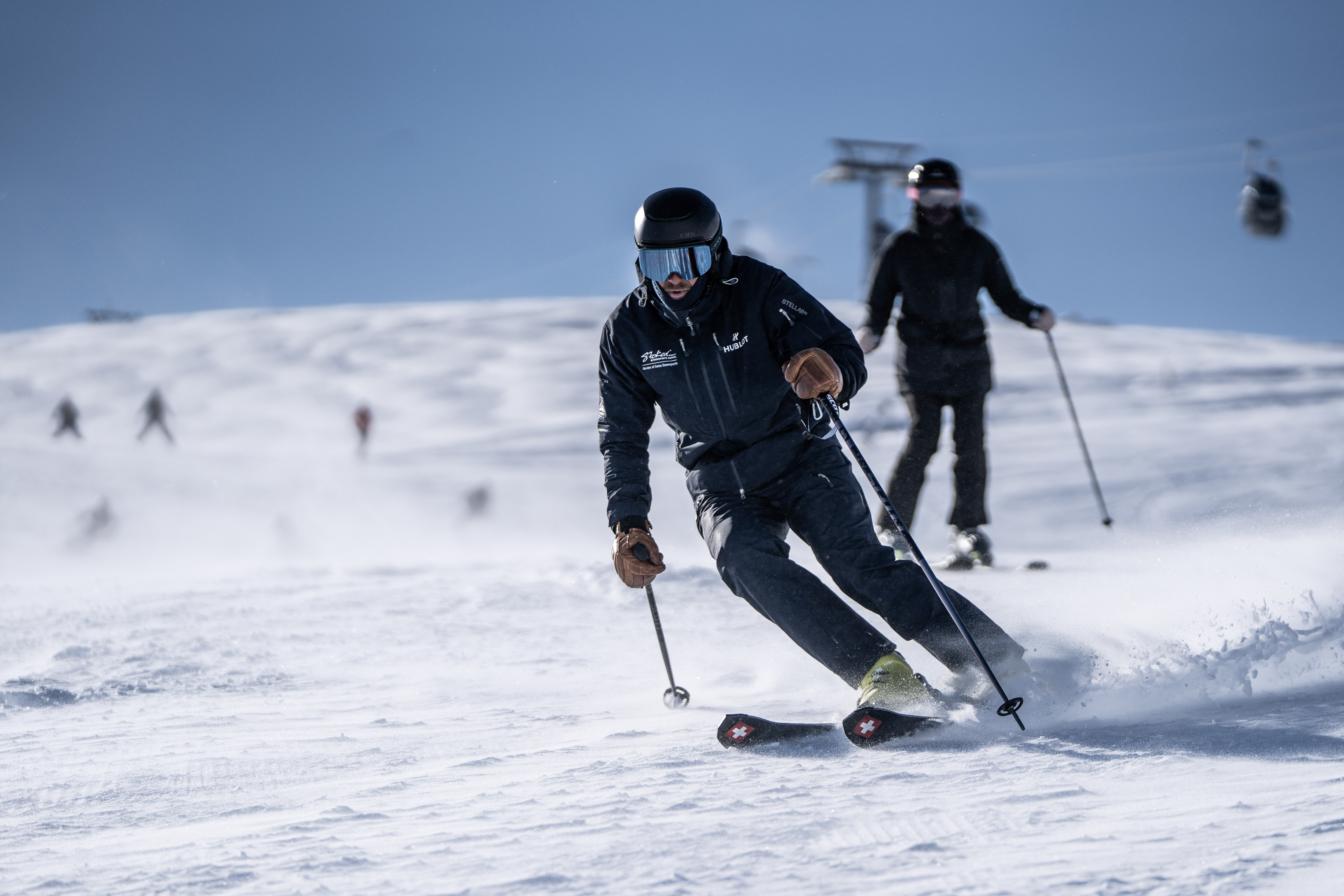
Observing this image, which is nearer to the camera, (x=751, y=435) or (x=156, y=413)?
(x=751, y=435)

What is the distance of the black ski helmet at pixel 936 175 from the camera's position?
4586mm

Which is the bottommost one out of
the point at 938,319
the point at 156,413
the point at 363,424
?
the point at 363,424

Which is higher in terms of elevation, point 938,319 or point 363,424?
point 938,319

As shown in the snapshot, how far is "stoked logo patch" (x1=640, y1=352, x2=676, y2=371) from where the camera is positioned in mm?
2816

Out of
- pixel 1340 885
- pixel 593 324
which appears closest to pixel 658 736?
pixel 1340 885

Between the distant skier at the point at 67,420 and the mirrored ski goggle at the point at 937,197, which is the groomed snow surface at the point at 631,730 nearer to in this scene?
the mirrored ski goggle at the point at 937,197

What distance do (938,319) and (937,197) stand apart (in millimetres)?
520

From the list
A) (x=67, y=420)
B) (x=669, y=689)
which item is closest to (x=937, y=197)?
(x=669, y=689)

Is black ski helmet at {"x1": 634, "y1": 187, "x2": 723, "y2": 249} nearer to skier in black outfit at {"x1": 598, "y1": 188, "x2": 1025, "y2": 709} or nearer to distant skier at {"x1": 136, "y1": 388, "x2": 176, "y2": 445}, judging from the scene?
skier in black outfit at {"x1": 598, "y1": 188, "x2": 1025, "y2": 709}

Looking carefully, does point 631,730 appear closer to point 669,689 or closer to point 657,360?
point 669,689

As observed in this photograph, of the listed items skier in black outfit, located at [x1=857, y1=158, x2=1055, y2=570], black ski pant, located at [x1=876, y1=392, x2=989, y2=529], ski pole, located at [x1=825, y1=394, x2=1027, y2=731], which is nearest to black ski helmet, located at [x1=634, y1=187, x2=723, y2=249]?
ski pole, located at [x1=825, y1=394, x2=1027, y2=731]

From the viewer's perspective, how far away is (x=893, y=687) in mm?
2408

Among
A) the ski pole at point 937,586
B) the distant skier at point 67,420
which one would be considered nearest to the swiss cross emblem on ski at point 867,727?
the ski pole at point 937,586

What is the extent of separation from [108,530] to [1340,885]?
10986mm
